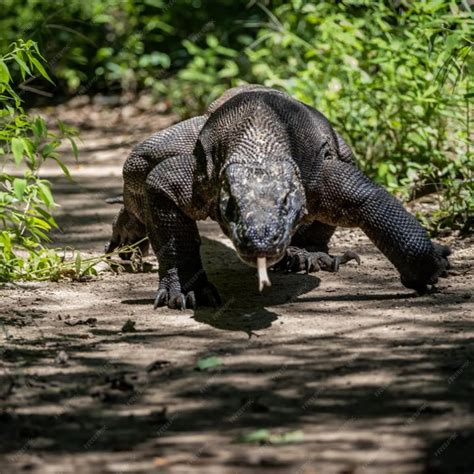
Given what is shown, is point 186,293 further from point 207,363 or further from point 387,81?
point 387,81

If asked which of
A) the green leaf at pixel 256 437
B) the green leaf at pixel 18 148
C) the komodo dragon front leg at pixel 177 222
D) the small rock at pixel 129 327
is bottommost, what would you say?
the small rock at pixel 129 327

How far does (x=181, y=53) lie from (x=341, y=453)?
37.3ft

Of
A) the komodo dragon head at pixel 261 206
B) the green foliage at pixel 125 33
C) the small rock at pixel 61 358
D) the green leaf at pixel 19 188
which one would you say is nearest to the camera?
the small rock at pixel 61 358

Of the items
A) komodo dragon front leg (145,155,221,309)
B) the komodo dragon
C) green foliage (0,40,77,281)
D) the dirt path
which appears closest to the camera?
the dirt path

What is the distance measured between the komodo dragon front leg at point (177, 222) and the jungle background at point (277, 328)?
273mm

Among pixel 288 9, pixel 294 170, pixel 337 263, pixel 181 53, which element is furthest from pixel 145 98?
pixel 294 170

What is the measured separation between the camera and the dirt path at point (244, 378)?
10.5ft

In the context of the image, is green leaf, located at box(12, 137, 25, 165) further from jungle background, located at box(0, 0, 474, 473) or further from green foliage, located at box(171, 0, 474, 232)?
green foliage, located at box(171, 0, 474, 232)

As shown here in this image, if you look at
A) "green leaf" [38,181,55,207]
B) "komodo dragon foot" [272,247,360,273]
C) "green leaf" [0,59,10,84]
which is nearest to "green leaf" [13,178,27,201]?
"green leaf" [38,181,55,207]

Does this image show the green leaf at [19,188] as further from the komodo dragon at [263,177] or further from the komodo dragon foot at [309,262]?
the komodo dragon foot at [309,262]

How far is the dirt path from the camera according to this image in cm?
320

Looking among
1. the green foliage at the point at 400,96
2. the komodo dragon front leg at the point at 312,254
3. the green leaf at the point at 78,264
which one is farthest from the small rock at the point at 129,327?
the green foliage at the point at 400,96

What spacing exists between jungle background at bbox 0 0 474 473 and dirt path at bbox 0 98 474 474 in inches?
0.4

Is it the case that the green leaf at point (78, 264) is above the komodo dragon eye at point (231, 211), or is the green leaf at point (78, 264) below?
below
